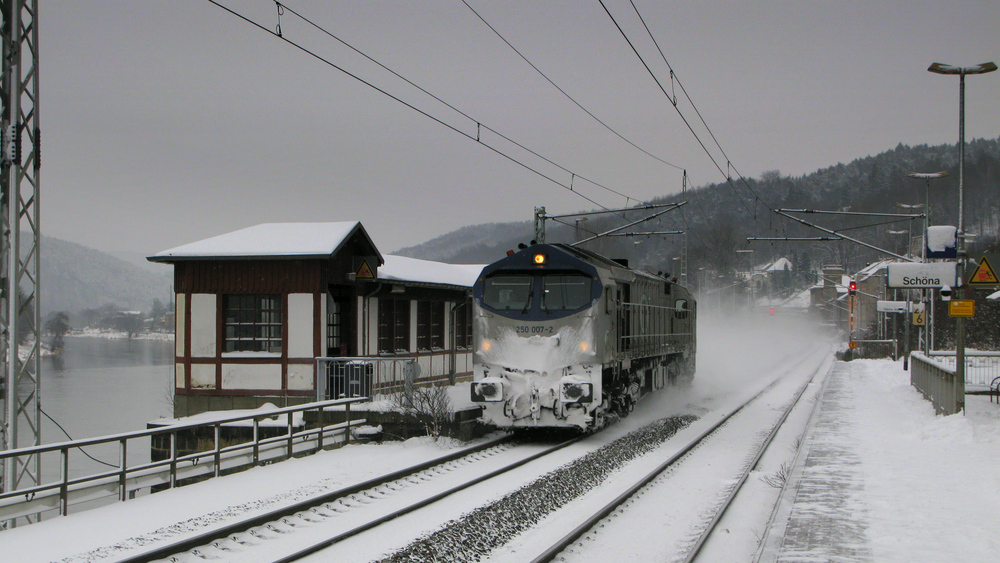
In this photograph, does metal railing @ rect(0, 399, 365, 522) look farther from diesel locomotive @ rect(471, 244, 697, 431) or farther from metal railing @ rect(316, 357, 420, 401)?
diesel locomotive @ rect(471, 244, 697, 431)

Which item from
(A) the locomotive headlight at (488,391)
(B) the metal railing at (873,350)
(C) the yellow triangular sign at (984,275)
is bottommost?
(B) the metal railing at (873,350)

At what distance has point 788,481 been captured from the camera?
1061 cm

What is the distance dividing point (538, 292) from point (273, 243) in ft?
23.9

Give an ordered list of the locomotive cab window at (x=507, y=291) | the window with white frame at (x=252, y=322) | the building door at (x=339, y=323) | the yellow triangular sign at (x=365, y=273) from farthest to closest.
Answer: the building door at (x=339, y=323) < the yellow triangular sign at (x=365, y=273) < the window with white frame at (x=252, y=322) < the locomotive cab window at (x=507, y=291)

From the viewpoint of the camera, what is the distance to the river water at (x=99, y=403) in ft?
103

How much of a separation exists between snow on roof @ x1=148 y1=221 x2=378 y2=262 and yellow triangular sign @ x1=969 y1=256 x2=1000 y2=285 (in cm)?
1316

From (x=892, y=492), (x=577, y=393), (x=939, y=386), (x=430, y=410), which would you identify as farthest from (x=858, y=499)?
(x=939, y=386)

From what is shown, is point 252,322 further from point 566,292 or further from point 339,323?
point 566,292

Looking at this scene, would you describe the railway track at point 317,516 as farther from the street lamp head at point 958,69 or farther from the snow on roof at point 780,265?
the snow on roof at point 780,265

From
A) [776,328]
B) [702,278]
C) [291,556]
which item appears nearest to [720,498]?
[291,556]

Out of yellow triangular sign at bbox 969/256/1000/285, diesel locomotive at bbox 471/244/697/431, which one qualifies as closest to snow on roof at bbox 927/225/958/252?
yellow triangular sign at bbox 969/256/1000/285

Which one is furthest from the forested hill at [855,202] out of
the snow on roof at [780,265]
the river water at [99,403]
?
the river water at [99,403]

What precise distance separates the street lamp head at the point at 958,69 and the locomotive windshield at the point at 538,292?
995 centimetres

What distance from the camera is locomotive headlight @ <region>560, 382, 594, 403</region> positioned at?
13.4 meters
